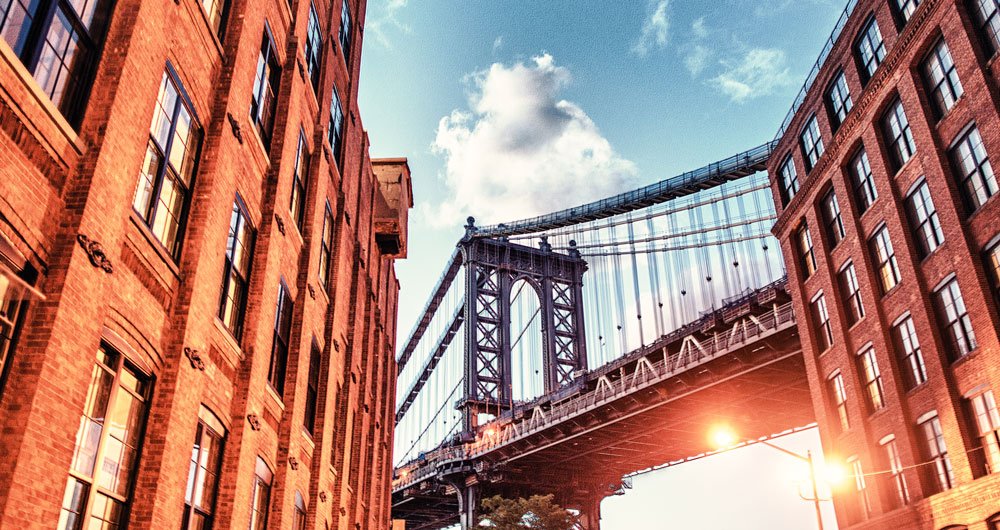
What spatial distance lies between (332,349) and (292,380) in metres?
3.88

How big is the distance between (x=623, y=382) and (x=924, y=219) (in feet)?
93.8

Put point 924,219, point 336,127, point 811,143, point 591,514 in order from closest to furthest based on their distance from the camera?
point 336,127 → point 924,219 → point 811,143 → point 591,514

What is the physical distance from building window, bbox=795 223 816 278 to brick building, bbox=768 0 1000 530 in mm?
120

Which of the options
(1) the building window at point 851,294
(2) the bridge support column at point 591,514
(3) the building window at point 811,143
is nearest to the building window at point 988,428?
(1) the building window at point 851,294

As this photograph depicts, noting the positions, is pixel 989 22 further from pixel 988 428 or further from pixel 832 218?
pixel 988 428

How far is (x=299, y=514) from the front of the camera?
16.8m

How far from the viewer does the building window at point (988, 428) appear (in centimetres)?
1886

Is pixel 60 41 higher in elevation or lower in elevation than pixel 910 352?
lower

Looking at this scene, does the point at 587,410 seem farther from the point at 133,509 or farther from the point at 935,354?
the point at 133,509

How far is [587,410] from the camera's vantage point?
5159 cm

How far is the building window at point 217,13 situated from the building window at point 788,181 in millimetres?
25586

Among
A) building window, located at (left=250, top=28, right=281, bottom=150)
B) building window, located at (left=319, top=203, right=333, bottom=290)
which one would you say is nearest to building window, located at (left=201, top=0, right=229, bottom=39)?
building window, located at (left=250, top=28, right=281, bottom=150)

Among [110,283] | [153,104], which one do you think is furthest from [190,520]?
[153,104]

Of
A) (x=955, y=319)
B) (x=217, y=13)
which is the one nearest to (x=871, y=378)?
(x=955, y=319)
